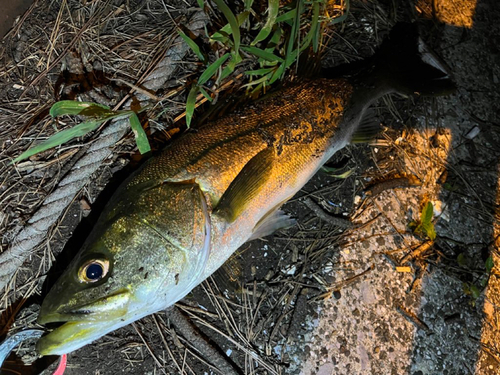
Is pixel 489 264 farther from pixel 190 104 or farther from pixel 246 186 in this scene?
pixel 190 104

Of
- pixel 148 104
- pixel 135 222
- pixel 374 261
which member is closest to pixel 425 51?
pixel 374 261

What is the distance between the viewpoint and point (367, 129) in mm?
2814

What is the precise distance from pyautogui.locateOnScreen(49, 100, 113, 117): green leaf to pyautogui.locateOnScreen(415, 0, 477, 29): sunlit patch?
2.91 meters

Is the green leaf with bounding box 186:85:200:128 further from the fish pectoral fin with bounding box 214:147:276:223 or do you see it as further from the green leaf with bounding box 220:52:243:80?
the fish pectoral fin with bounding box 214:147:276:223

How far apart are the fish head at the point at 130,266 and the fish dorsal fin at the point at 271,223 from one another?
17.9 inches

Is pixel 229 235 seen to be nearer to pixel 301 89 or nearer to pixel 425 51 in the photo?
pixel 301 89

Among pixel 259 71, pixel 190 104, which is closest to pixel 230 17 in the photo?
pixel 259 71

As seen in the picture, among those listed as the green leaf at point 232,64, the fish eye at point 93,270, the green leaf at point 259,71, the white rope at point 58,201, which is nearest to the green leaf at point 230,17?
the green leaf at point 232,64

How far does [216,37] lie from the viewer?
7.64 feet

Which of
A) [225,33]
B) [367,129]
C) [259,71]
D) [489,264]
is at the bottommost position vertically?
[489,264]

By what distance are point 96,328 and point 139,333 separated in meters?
0.76

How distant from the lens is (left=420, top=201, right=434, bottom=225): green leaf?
3.01m

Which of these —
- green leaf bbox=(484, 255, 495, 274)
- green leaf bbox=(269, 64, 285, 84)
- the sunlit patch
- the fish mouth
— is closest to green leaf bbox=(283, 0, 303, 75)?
green leaf bbox=(269, 64, 285, 84)

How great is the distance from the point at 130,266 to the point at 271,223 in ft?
3.37
